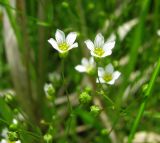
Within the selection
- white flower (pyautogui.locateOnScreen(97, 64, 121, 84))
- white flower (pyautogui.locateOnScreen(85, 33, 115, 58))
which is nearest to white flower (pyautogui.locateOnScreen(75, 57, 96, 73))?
white flower (pyautogui.locateOnScreen(97, 64, 121, 84))

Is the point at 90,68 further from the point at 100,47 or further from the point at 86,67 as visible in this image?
the point at 100,47

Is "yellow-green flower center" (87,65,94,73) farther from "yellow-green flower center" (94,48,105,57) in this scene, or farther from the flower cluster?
"yellow-green flower center" (94,48,105,57)

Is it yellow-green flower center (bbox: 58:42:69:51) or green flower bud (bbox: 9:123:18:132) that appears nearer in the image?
green flower bud (bbox: 9:123:18:132)

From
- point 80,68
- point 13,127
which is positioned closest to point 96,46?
point 80,68

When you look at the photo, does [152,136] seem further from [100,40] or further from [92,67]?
[100,40]

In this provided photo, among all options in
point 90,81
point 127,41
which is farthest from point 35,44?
point 127,41

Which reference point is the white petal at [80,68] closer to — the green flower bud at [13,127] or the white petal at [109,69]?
the white petal at [109,69]

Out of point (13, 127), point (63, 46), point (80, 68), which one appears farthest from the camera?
point (80, 68)

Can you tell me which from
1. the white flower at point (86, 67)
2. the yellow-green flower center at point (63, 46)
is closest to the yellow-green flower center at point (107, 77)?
the white flower at point (86, 67)

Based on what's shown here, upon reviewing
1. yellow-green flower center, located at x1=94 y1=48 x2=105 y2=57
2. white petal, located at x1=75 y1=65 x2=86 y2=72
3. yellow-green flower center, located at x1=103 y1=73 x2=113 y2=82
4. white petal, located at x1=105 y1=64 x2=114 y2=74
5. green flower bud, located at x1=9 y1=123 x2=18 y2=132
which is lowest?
green flower bud, located at x1=9 y1=123 x2=18 y2=132

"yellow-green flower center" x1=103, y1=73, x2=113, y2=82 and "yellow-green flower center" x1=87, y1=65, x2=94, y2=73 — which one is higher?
"yellow-green flower center" x1=87, y1=65, x2=94, y2=73

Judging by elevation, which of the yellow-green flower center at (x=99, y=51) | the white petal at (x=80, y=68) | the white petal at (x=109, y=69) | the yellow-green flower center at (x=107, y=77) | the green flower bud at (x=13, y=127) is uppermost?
the white petal at (x=80, y=68)
